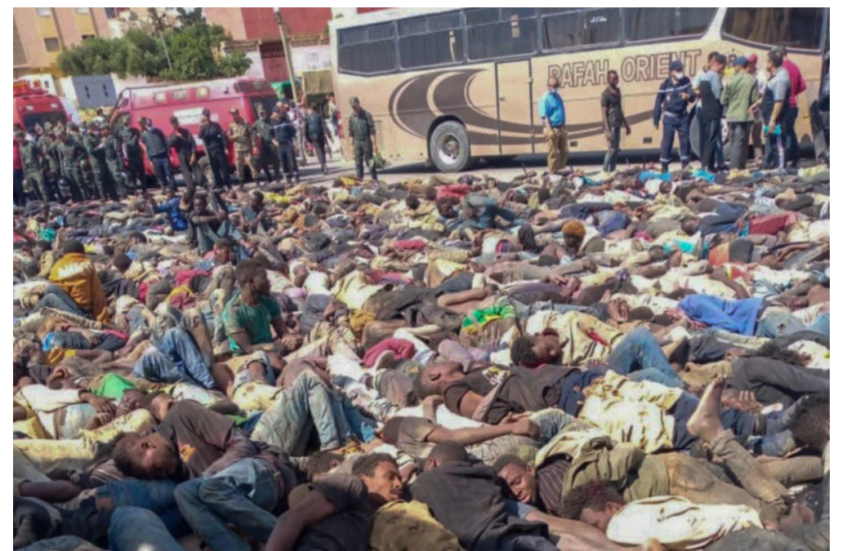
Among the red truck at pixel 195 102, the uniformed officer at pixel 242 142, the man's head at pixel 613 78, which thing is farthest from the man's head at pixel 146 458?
the red truck at pixel 195 102

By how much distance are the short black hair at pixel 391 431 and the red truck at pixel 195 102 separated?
15674mm

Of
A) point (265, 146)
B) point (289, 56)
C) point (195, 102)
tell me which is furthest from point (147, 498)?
point (289, 56)

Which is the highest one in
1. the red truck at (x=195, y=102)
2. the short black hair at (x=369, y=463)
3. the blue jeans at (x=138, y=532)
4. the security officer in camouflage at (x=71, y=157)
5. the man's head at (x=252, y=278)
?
the red truck at (x=195, y=102)

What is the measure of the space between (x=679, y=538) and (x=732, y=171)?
29.6 feet

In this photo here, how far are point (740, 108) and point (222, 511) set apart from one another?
33.8 ft

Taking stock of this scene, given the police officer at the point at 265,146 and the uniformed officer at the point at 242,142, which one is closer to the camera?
the uniformed officer at the point at 242,142

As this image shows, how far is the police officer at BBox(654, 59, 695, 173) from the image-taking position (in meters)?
11.9

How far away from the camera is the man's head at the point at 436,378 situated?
4.75 meters

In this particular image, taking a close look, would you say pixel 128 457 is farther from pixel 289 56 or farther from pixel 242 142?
pixel 289 56

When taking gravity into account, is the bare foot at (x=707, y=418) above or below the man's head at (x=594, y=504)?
above

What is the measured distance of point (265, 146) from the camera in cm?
1691

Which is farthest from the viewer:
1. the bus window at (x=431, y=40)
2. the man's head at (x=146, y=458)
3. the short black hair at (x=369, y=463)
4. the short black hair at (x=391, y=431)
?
the bus window at (x=431, y=40)

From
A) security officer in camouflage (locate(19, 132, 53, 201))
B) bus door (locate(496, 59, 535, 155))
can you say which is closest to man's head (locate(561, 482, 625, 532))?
bus door (locate(496, 59, 535, 155))

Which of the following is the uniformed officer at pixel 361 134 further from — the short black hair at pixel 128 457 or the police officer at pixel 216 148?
the short black hair at pixel 128 457
